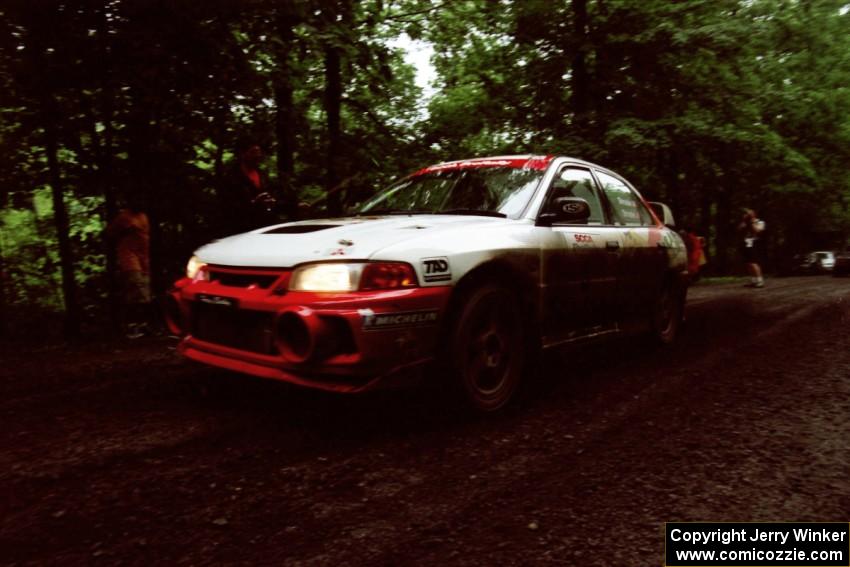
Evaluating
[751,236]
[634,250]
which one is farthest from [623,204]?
[751,236]

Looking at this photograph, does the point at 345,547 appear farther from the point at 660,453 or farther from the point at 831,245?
the point at 831,245

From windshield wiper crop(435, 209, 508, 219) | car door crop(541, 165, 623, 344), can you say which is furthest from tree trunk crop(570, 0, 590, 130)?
windshield wiper crop(435, 209, 508, 219)

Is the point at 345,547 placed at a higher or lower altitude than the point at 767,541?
higher

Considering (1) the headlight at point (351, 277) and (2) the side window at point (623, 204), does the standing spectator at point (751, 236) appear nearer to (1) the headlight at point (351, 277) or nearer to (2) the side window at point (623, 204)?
(2) the side window at point (623, 204)

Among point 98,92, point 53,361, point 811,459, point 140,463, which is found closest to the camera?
point 140,463

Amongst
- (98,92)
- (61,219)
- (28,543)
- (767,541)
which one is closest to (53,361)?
(61,219)

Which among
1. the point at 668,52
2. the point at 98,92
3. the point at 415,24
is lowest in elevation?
the point at 98,92

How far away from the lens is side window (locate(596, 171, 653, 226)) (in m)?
5.21

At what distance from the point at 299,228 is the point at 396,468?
1710 millimetres

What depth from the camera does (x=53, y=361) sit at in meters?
5.39

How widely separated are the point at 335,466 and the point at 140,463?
0.89m

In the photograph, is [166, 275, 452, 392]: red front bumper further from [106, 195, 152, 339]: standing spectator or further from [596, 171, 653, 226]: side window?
[106, 195, 152, 339]: standing spectator

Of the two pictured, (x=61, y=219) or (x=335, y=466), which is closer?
(x=335, y=466)

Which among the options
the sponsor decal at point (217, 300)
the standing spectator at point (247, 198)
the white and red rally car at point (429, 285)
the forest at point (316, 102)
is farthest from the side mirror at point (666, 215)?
the sponsor decal at point (217, 300)
